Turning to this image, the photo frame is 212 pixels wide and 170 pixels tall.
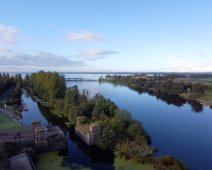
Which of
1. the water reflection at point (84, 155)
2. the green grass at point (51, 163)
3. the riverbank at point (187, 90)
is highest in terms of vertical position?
the riverbank at point (187, 90)

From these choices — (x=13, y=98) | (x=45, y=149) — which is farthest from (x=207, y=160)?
(x=13, y=98)

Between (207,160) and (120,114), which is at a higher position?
(120,114)

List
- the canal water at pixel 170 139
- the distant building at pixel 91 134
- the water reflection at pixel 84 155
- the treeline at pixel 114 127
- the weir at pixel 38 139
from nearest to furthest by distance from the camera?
the water reflection at pixel 84 155
the treeline at pixel 114 127
the canal water at pixel 170 139
the weir at pixel 38 139
the distant building at pixel 91 134

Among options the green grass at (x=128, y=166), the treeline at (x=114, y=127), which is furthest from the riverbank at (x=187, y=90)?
the green grass at (x=128, y=166)

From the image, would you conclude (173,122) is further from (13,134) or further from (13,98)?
(13,98)

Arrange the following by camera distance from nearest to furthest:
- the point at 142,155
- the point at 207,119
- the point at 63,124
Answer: the point at 142,155
the point at 63,124
the point at 207,119

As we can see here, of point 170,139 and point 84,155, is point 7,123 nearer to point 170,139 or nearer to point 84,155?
point 84,155

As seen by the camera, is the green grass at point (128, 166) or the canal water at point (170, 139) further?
the canal water at point (170, 139)

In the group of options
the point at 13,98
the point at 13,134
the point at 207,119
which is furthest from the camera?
the point at 13,98

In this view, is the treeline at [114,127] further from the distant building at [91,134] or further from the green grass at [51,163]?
the green grass at [51,163]

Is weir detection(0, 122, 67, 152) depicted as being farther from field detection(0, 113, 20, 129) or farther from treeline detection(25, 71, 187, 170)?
field detection(0, 113, 20, 129)
